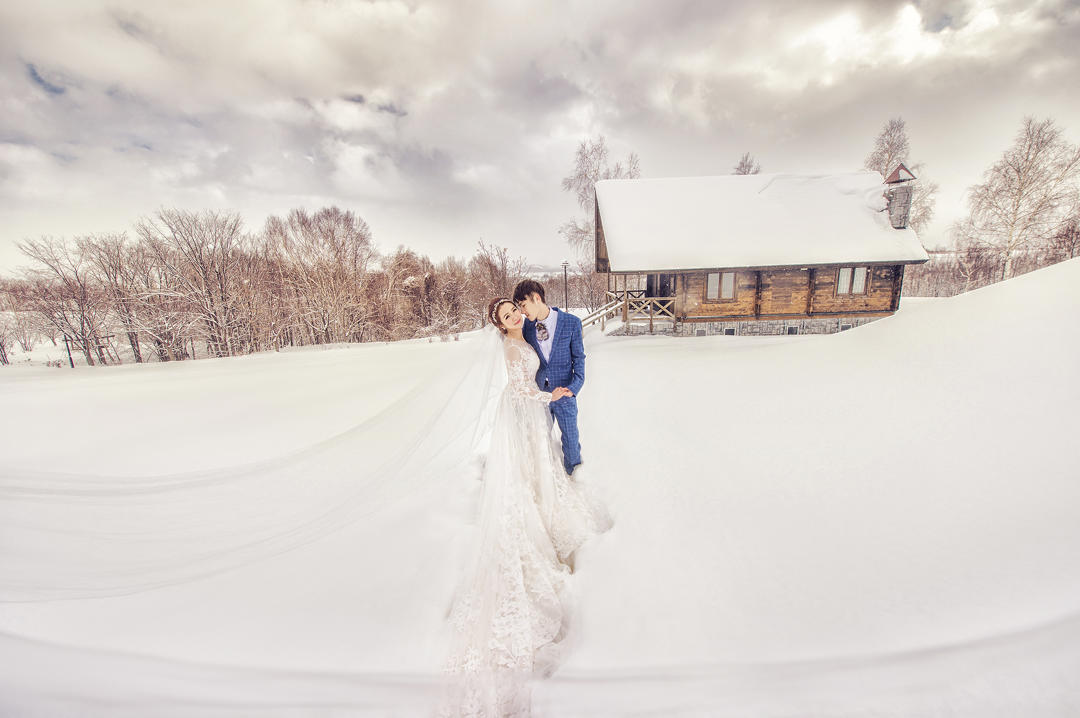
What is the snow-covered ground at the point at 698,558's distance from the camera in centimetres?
156

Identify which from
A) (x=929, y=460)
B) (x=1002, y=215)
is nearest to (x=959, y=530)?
(x=929, y=460)

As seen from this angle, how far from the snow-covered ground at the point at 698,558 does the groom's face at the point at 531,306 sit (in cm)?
132

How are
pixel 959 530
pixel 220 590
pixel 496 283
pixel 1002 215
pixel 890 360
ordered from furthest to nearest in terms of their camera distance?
pixel 496 283, pixel 1002 215, pixel 890 360, pixel 220 590, pixel 959 530

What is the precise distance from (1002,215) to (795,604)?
26045 millimetres

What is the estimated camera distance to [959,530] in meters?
1.96

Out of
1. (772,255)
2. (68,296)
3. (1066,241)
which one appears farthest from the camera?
(68,296)

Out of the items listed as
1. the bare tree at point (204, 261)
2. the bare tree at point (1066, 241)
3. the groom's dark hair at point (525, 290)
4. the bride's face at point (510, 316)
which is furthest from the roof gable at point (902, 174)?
the bare tree at point (204, 261)

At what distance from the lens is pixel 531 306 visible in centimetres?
310

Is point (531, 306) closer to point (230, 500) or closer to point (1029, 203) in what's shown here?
point (230, 500)

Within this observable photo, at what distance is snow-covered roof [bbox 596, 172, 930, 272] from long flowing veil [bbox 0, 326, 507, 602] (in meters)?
10.0

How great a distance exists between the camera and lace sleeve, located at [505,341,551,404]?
318 centimetres

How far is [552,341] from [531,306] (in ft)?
1.27

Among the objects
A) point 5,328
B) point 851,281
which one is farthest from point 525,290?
point 5,328

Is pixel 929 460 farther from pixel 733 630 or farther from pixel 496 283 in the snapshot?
pixel 496 283
